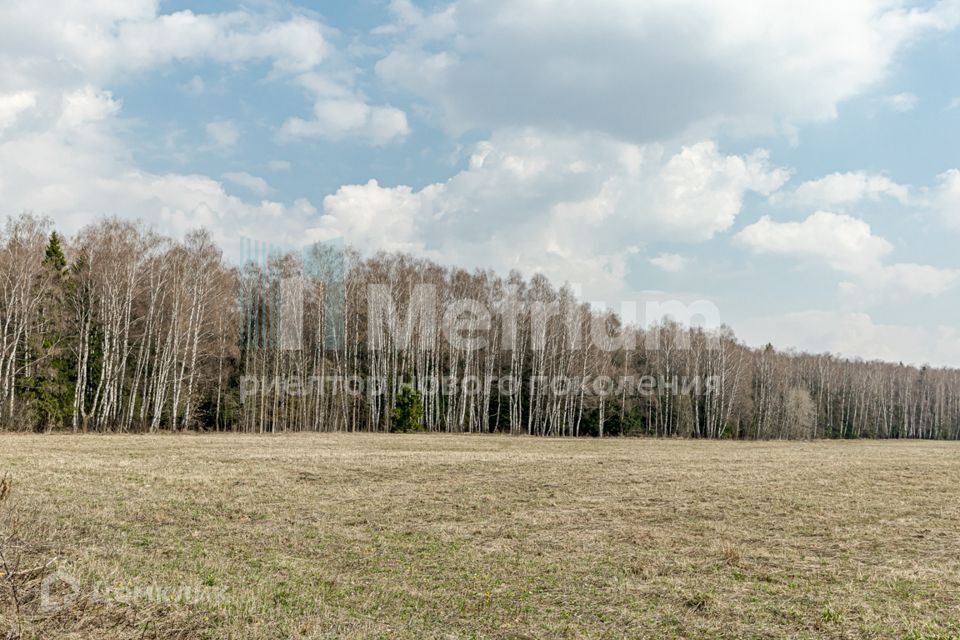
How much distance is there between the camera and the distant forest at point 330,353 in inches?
1487

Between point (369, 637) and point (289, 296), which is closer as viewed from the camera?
point (369, 637)

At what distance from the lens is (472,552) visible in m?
11.3

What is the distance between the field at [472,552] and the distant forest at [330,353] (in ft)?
57.2

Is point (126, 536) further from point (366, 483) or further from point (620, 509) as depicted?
point (620, 509)

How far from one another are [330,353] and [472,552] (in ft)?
142

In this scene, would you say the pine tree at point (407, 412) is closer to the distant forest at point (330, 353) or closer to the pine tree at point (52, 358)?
the distant forest at point (330, 353)

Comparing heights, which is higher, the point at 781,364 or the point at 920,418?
the point at 781,364

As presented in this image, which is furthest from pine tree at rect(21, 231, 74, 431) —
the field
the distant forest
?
the field

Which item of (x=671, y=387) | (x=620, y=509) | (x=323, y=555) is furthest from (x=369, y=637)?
(x=671, y=387)

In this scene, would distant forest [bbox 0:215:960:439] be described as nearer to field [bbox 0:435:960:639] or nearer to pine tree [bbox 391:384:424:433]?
pine tree [bbox 391:384:424:433]

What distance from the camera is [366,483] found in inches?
754

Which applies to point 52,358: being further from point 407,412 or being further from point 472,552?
point 472,552

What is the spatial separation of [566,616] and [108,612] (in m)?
5.47

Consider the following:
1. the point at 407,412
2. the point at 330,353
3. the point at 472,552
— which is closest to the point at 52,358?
the point at 330,353
